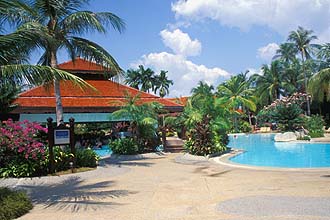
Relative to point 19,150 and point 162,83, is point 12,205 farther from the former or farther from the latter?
point 162,83

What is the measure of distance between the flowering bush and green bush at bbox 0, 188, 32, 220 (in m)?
3.96

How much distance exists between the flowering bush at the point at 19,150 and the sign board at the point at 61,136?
0.69 meters

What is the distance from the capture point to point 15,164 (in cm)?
1209

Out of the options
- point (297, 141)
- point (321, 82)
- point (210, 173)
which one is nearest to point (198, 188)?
point (210, 173)

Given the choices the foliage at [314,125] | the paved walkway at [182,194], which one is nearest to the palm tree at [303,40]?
the foliage at [314,125]

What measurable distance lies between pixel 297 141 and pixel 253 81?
82.1ft

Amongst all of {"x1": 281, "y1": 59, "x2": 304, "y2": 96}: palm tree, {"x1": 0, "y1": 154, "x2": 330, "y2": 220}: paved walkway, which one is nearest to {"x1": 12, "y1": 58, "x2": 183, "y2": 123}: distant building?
{"x1": 0, "y1": 154, "x2": 330, "y2": 220}: paved walkway

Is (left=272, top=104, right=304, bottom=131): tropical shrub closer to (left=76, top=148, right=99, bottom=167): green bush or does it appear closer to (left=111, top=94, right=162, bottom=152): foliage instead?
(left=111, top=94, right=162, bottom=152): foliage

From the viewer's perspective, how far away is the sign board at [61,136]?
506 inches

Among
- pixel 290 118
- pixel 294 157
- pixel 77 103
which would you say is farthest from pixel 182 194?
pixel 290 118

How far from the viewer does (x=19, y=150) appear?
38.8 feet

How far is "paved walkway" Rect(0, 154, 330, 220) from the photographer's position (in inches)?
268

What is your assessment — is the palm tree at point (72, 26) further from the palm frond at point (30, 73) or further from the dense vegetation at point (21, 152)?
the palm frond at point (30, 73)

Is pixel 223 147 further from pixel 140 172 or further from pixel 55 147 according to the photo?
pixel 55 147
